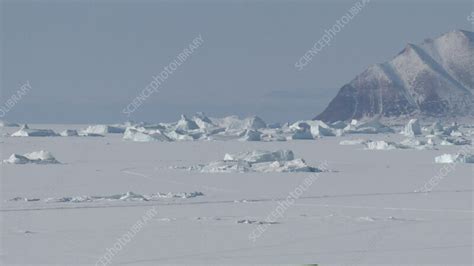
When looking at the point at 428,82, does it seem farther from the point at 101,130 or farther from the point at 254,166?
the point at 254,166

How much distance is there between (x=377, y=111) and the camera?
9619cm

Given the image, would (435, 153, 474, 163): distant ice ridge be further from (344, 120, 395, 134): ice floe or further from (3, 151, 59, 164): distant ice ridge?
(344, 120, 395, 134): ice floe

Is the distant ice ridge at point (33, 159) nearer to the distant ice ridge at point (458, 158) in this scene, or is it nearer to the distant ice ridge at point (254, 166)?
the distant ice ridge at point (254, 166)

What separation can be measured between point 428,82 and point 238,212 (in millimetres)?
83481

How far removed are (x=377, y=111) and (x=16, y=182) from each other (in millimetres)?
81933

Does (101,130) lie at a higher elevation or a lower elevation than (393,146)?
higher

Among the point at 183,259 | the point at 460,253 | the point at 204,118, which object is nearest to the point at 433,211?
the point at 460,253

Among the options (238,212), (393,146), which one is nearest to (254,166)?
(238,212)

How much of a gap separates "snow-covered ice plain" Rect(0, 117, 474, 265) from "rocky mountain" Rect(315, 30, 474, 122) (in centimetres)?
7070

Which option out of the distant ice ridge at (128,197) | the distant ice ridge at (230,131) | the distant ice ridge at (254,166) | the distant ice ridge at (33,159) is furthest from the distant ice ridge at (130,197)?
the distant ice ridge at (230,131)

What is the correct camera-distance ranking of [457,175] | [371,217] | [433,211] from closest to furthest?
[371,217] → [433,211] → [457,175]

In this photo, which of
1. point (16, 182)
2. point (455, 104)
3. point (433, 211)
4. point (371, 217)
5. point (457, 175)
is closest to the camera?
point (371, 217)

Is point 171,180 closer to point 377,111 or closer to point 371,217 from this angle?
point 371,217

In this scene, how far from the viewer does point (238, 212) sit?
12.1 metres
